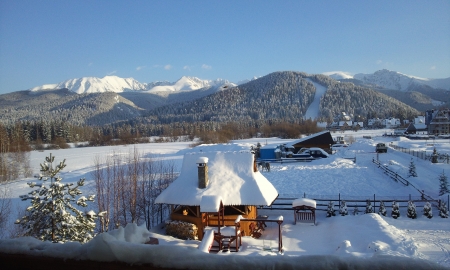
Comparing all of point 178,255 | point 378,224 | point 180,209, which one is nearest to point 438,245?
point 378,224

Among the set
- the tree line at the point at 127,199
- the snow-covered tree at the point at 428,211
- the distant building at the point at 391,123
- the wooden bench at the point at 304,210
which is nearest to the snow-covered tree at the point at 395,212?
the snow-covered tree at the point at 428,211

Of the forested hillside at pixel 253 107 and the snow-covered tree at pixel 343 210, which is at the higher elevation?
the forested hillside at pixel 253 107

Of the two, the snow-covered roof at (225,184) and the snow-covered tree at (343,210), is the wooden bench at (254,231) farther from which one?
the snow-covered tree at (343,210)

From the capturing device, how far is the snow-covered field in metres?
1.33

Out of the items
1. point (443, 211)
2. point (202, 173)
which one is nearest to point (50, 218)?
point (202, 173)

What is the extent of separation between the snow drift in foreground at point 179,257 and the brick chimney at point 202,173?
45.6 feet

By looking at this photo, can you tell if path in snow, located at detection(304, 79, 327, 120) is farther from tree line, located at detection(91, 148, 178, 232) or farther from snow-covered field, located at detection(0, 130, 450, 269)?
tree line, located at detection(91, 148, 178, 232)

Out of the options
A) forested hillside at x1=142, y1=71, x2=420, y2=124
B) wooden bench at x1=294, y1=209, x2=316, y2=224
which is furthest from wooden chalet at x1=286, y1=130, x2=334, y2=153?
forested hillside at x1=142, y1=71, x2=420, y2=124

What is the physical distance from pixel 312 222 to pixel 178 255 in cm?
1627

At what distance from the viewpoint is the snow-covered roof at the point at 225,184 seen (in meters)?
14.9

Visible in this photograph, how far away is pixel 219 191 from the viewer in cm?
1520

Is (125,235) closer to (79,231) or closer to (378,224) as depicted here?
(79,231)

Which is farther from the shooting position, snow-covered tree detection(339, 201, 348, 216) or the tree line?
snow-covered tree detection(339, 201, 348, 216)

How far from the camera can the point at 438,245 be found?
1216 centimetres
